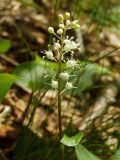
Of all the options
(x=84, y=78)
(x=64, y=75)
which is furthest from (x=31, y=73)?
(x=64, y=75)

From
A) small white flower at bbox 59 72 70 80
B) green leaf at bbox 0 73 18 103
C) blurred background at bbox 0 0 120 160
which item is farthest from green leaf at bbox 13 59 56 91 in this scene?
small white flower at bbox 59 72 70 80

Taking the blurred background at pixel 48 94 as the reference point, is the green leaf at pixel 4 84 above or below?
below

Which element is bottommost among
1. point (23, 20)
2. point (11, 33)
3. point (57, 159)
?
point (57, 159)

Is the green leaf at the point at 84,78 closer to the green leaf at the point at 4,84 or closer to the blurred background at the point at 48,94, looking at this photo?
the blurred background at the point at 48,94

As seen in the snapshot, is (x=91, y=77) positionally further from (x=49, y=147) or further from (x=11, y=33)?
(x=11, y=33)

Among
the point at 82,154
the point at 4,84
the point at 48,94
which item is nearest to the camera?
the point at 82,154

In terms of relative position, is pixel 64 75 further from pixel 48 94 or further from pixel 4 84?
pixel 48 94

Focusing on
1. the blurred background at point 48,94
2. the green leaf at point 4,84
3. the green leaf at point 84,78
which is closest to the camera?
the green leaf at point 4,84

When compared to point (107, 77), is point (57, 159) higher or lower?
lower

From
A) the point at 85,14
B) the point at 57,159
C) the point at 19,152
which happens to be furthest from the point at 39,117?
the point at 85,14

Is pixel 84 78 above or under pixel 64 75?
above

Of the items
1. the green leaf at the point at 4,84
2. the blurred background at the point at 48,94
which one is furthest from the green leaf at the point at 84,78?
the green leaf at the point at 4,84
